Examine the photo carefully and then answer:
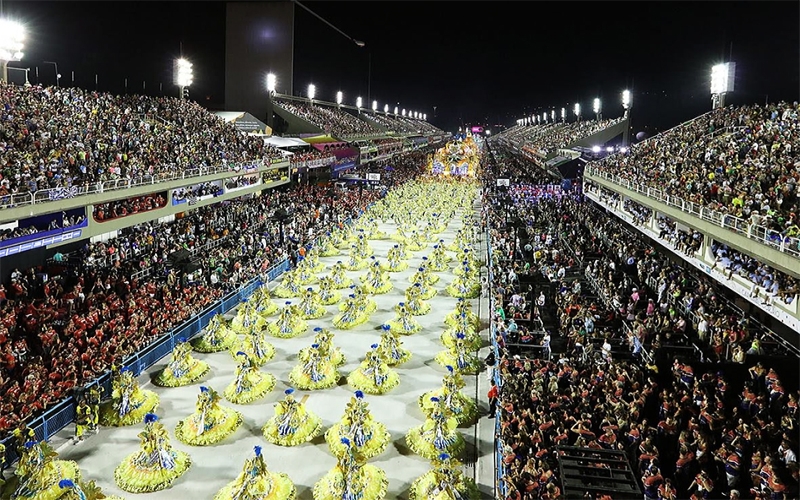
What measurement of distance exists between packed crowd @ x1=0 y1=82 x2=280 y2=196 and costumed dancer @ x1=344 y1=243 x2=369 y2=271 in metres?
9.16

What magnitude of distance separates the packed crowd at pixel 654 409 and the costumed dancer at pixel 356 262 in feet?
33.1

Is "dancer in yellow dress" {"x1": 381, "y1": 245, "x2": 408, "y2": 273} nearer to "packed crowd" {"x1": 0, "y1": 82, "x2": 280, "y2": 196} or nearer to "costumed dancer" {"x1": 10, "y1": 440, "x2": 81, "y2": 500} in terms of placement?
"packed crowd" {"x1": 0, "y1": 82, "x2": 280, "y2": 196}

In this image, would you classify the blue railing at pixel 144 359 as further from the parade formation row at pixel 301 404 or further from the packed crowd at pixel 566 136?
the packed crowd at pixel 566 136

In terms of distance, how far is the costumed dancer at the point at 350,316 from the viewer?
1978 cm

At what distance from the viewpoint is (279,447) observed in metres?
12.4

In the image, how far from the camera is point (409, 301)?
21266 mm

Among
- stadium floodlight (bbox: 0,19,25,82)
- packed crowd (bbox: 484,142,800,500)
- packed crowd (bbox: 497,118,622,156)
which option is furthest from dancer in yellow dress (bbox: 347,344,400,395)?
packed crowd (bbox: 497,118,622,156)

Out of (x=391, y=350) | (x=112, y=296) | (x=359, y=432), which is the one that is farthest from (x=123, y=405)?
(x=391, y=350)

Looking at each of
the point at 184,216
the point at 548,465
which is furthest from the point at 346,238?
the point at 548,465

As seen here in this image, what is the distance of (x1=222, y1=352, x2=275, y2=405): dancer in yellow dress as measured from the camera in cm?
1424

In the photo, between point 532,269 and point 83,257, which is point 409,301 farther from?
point 83,257

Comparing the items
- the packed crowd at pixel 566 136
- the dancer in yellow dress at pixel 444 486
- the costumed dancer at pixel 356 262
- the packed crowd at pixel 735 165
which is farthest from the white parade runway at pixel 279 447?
the packed crowd at pixel 566 136

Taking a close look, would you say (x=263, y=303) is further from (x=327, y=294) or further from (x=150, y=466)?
(x=150, y=466)

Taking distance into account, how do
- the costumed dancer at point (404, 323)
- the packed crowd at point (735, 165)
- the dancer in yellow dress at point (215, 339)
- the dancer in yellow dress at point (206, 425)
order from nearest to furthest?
the dancer in yellow dress at point (206, 425)
the packed crowd at point (735, 165)
the dancer in yellow dress at point (215, 339)
the costumed dancer at point (404, 323)
